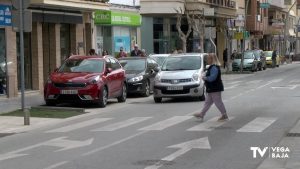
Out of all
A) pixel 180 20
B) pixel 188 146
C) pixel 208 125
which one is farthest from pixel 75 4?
pixel 180 20

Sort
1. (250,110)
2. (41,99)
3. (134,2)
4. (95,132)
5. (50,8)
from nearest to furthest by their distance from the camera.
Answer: (95,132) < (250,110) < (41,99) < (50,8) < (134,2)

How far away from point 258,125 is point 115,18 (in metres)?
21.5

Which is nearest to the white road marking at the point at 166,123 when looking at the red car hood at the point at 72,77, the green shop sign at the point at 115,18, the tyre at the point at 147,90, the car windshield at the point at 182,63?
the red car hood at the point at 72,77

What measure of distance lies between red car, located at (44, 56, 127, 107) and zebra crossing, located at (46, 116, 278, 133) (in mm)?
3254

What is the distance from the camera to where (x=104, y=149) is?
11031mm

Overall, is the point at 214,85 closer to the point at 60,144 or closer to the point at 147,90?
the point at 60,144

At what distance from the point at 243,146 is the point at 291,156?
1.34 m

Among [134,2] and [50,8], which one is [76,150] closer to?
[50,8]

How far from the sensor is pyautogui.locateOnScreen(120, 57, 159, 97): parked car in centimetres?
2353

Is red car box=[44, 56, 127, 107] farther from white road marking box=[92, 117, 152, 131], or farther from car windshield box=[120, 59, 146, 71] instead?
white road marking box=[92, 117, 152, 131]

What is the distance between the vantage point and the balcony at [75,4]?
24.5 metres

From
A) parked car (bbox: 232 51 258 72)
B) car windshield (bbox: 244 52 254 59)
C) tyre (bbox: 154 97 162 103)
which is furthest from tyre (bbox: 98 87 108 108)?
car windshield (bbox: 244 52 254 59)

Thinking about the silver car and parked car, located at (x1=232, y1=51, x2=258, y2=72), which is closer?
the silver car

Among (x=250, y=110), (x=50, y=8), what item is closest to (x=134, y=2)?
(x=50, y=8)
